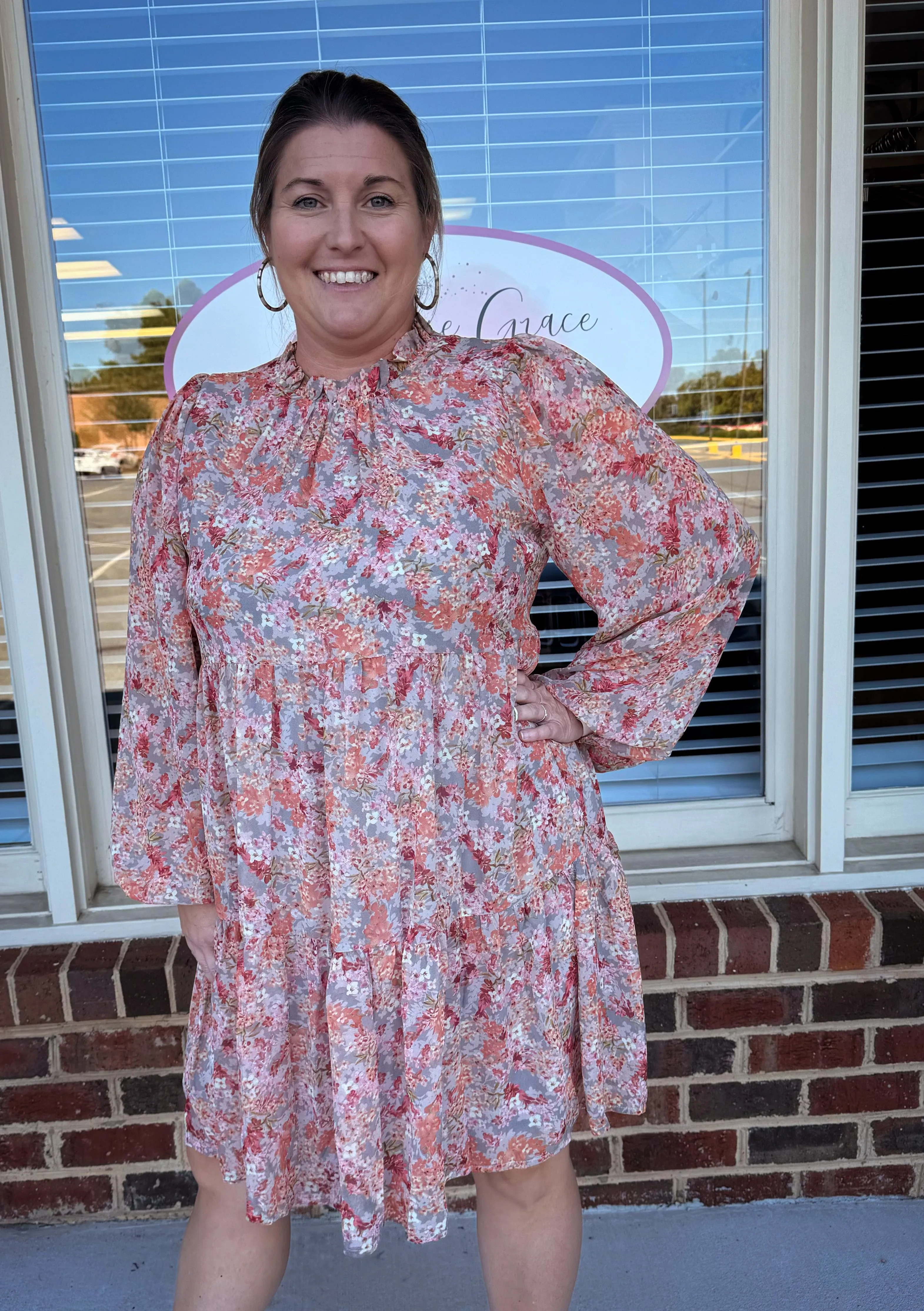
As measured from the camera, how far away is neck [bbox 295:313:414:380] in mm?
1432

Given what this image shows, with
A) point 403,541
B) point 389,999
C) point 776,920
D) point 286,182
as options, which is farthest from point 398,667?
point 776,920

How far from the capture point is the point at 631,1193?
2188 mm

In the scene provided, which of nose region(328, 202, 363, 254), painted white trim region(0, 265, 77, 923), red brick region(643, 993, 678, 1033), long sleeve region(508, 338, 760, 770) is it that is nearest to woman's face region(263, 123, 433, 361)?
nose region(328, 202, 363, 254)

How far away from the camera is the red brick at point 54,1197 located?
2117 mm

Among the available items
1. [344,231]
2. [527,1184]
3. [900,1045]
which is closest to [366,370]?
[344,231]

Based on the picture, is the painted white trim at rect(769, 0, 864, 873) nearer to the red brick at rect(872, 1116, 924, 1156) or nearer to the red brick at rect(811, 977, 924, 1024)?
the red brick at rect(811, 977, 924, 1024)

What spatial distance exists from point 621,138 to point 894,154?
548mm

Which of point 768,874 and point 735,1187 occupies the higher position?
point 768,874

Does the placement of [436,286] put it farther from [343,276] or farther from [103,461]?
[103,461]

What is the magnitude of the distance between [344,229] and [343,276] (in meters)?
0.06

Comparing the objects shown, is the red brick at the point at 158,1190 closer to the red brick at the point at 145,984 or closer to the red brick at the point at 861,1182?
the red brick at the point at 145,984

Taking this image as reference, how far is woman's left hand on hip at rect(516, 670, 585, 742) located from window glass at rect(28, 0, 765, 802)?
40.7 inches

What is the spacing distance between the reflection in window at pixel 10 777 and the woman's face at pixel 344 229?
1.20 meters

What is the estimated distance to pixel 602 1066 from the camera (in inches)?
60.7
